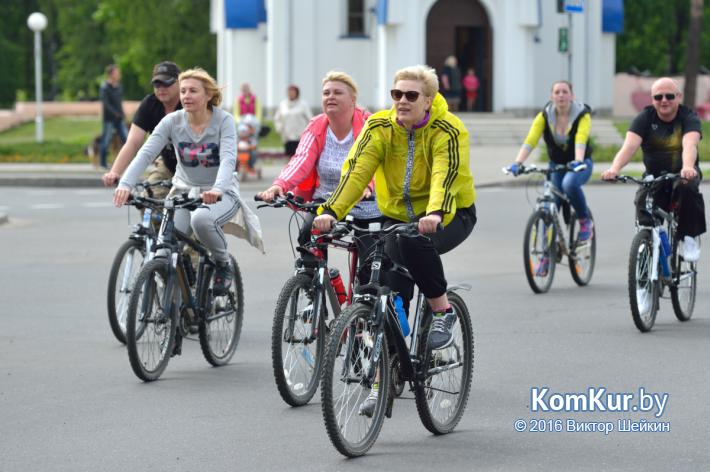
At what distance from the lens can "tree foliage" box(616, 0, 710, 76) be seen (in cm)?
6244

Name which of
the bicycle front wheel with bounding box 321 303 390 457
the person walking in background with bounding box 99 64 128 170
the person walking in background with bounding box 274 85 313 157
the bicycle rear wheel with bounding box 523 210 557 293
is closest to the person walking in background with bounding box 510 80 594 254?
the bicycle rear wheel with bounding box 523 210 557 293

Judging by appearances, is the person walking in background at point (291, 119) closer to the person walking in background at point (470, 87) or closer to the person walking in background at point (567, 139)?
the person walking in background at point (567, 139)

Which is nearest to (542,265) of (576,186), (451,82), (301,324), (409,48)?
(576,186)

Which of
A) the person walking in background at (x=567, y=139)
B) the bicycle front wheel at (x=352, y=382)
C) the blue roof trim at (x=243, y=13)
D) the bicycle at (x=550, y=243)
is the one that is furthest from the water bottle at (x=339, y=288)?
the blue roof trim at (x=243, y=13)

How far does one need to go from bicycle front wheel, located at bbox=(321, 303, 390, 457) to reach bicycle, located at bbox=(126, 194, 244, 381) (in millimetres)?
1981

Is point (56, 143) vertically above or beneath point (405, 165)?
beneath

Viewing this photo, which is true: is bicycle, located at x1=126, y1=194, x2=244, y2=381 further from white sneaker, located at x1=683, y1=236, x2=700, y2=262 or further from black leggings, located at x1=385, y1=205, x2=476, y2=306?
Answer: white sneaker, located at x1=683, y1=236, x2=700, y2=262

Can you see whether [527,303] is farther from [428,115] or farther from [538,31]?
[538,31]

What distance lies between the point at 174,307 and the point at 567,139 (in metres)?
5.40

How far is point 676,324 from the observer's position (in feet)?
A: 35.3

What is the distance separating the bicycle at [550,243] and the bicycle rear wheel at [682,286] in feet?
5.41

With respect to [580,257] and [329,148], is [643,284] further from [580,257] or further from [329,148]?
[580,257]

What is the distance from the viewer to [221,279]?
928 centimetres

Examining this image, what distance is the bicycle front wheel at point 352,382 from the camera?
6383mm
